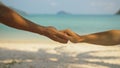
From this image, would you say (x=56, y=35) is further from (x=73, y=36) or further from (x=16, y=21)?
(x=16, y=21)

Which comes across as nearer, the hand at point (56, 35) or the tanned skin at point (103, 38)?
the hand at point (56, 35)

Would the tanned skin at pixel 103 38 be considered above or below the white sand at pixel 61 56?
above

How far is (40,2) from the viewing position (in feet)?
5.31

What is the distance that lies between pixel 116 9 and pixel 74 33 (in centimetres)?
32

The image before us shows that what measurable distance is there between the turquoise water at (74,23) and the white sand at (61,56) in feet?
0.24

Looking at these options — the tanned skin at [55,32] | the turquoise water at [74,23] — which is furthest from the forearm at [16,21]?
the turquoise water at [74,23]

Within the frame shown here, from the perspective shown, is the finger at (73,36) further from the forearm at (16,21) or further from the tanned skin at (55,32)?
the forearm at (16,21)

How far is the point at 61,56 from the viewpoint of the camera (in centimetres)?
162

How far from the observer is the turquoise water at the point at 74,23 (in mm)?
1585

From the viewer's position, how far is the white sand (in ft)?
5.21

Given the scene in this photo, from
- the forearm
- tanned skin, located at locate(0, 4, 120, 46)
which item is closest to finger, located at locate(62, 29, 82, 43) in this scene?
tanned skin, located at locate(0, 4, 120, 46)

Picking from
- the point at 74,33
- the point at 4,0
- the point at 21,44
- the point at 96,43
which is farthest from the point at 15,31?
the point at 96,43

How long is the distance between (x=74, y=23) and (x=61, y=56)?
0.71 ft

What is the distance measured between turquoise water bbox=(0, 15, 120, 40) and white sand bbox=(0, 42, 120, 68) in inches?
2.9
